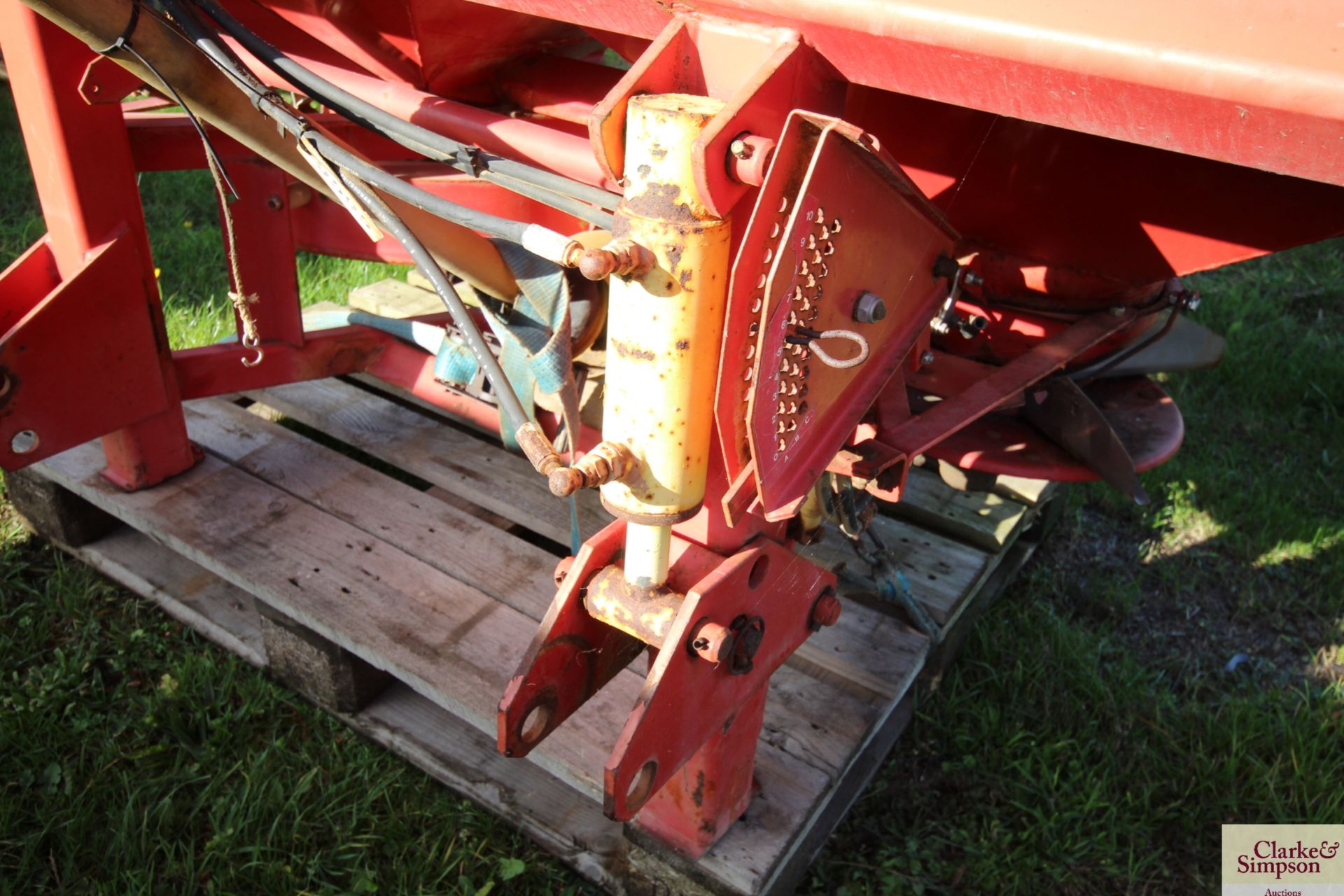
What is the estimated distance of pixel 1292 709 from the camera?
7.77ft

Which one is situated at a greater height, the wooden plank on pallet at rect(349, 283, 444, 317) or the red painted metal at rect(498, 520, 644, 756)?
the wooden plank on pallet at rect(349, 283, 444, 317)

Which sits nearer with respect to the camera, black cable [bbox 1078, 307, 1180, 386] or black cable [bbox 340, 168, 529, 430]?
black cable [bbox 340, 168, 529, 430]

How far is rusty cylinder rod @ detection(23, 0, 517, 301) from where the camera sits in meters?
1.47

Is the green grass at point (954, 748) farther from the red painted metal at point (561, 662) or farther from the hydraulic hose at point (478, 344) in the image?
the hydraulic hose at point (478, 344)

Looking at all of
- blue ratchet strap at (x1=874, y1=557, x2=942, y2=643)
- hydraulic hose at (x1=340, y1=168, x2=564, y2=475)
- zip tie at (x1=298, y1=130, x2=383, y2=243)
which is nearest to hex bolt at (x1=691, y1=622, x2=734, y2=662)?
hydraulic hose at (x1=340, y1=168, x2=564, y2=475)

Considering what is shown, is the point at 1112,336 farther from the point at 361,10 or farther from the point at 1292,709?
the point at 361,10

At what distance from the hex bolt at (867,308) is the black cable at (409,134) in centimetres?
31

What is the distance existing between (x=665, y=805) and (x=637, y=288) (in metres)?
0.94

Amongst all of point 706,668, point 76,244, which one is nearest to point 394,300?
point 76,244

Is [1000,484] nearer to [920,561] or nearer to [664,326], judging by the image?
[920,561]

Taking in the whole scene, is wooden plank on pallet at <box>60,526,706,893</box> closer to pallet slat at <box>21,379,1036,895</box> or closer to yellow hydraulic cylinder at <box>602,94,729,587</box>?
pallet slat at <box>21,379,1036,895</box>

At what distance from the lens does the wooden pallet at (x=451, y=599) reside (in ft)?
5.83

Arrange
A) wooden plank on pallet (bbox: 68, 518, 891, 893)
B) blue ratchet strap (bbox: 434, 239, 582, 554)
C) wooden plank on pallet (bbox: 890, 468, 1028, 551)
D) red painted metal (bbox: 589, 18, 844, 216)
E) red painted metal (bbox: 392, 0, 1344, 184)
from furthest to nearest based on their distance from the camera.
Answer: wooden plank on pallet (bbox: 890, 468, 1028, 551) → wooden plank on pallet (bbox: 68, 518, 891, 893) → blue ratchet strap (bbox: 434, 239, 582, 554) → red painted metal (bbox: 589, 18, 844, 216) → red painted metal (bbox: 392, 0, 1344, 184)

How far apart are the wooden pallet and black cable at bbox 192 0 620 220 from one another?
0.94m
